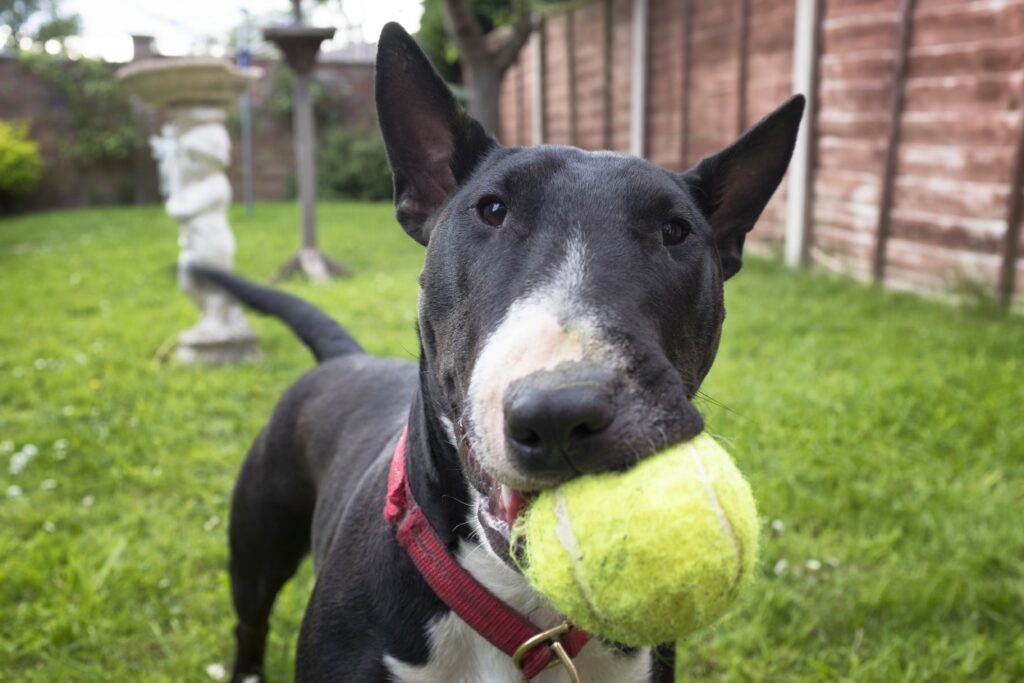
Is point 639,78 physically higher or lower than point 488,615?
lower

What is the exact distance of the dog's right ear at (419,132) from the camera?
2.05m

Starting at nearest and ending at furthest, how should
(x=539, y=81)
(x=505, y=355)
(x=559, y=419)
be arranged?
1. (x=559, y=419)
2. (x=505, y=355)
3. (x=539, y=81)

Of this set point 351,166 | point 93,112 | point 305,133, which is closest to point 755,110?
point 305,133

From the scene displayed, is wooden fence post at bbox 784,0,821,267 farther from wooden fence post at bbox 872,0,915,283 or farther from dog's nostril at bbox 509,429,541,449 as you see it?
dog's nostril at bbox 509,429,541,449

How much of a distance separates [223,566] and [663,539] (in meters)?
2.66

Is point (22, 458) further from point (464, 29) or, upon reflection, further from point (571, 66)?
point (571, 66)

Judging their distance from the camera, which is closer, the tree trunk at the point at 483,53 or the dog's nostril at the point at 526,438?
the dog's nostril at the point at 526,438

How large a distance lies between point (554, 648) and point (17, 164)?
16.7 meters

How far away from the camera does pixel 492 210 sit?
5.88 feet

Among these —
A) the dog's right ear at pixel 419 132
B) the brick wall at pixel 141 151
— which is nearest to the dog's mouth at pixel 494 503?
the dog's right ear at pixel 419 132

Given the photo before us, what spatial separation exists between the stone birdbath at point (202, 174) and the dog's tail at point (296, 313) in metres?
2.98

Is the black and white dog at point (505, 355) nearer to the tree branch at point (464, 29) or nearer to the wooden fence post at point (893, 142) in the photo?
the wooden fence post at point (893, 142)

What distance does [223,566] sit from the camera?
3.55m

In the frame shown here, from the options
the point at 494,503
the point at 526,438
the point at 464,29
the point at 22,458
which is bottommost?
the point at 22,458
